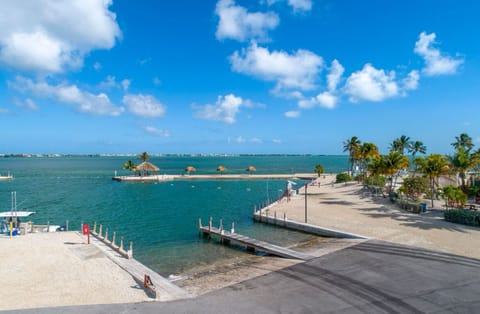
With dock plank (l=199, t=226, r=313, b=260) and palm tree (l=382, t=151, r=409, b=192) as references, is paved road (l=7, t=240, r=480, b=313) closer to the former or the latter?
dock plank (l=199, t=226, r=313, b=260)

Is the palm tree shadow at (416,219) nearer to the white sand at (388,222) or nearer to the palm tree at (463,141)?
the white sand at (388,222)

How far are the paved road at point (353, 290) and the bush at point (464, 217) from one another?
1105 centimetres

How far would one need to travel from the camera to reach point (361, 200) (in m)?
43.4

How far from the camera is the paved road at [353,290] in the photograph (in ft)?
40.6

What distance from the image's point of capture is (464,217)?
26875mm

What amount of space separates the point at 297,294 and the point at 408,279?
5.60 metres

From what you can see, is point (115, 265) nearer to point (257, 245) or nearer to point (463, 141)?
point (257, 245)

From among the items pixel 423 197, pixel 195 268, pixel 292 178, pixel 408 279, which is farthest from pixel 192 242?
pixel 292 178

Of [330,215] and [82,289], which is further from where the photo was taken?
[330,215]

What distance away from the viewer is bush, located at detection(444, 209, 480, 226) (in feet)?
86.4

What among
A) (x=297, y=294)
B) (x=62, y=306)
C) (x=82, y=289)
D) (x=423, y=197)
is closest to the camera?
(x=62, y=306)

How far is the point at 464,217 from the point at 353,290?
757 inches

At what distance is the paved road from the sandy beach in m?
1.37

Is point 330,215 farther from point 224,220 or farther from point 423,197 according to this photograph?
point 423,197
